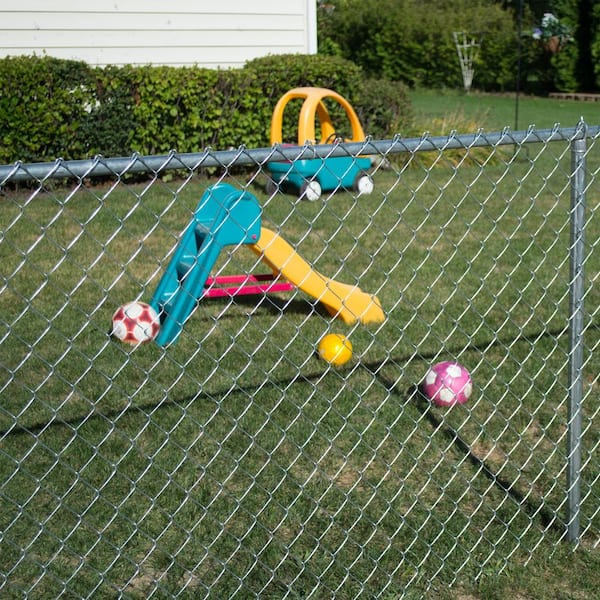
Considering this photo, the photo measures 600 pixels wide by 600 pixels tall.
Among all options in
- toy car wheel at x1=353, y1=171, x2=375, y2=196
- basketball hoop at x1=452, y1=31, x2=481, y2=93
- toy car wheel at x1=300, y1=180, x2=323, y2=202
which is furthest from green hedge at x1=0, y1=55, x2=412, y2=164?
basketball hoop at x1=452, y1=31, x2=481, y2=93

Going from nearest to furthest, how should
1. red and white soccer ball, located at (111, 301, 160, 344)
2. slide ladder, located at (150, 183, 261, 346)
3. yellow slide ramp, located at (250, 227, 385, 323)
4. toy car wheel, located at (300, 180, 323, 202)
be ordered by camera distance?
slide ladder, located at (150, 183, 261, 346), red and white soccer ball, located at (111, 301, 160, 344), yellow slide ramp, located at (250, 227, 385, 323), toy car wheel, located at (300, 180, 323, 202)

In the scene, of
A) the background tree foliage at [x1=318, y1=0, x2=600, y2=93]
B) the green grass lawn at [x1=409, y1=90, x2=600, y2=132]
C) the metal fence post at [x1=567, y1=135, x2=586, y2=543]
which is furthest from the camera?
the background tree foliage at [x1=318, y1=0, x2=600, y2=93]

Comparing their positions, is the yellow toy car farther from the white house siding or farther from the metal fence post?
the metal fence post

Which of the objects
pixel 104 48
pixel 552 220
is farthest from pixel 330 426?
pixel 104 48

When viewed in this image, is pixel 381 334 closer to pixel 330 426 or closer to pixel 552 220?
pixel 330 426

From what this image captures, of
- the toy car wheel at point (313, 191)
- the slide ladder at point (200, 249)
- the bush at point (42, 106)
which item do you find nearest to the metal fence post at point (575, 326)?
the slide ladder at point (200, 249)

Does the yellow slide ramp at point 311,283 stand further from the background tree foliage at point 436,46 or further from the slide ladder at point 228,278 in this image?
the background tree foliage at point 436,46

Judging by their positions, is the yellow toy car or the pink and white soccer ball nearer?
the pink and white soccer ball

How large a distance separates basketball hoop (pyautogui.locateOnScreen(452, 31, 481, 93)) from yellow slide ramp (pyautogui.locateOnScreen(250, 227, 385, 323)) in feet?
60.7

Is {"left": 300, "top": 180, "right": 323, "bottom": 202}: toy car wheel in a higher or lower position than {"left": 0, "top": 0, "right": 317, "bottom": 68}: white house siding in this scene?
lower

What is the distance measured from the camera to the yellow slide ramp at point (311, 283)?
17.2ft

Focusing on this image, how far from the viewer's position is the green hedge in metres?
8.94

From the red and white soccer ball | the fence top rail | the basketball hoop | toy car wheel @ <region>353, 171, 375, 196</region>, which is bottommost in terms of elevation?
the basketball hoop

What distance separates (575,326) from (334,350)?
185 cm
